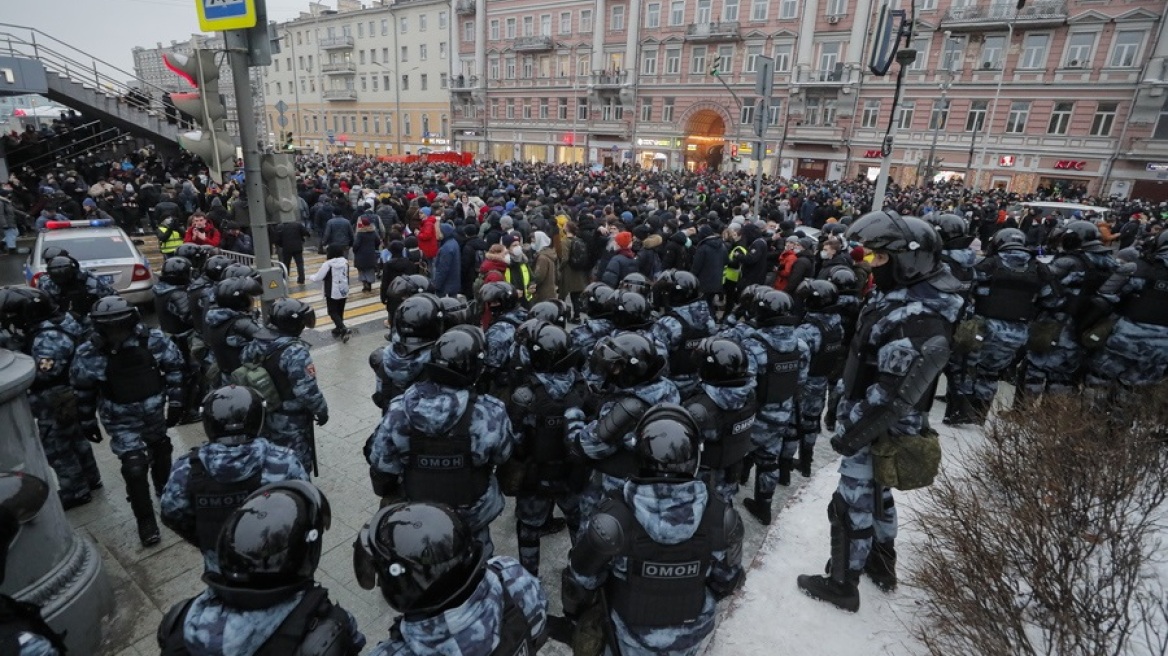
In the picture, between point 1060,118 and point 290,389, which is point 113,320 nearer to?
point 290,389

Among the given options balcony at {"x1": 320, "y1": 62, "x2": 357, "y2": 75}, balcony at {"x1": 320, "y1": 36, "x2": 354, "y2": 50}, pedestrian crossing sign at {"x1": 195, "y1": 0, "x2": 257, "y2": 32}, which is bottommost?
pedestrian crossing sign at {"x1": 195, "y1": 0, "x2": 257, "y2": 32}

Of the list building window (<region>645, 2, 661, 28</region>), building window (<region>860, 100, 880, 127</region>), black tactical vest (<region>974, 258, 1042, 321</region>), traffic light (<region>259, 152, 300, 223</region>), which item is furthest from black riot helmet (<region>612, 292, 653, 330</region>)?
building window (<region>645, 2, 661, 28</region>)

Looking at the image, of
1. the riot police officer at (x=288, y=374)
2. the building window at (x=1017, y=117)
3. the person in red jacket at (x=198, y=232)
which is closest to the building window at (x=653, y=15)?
the building window at (x=1017, y=117)

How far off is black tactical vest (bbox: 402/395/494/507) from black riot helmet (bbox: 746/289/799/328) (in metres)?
2.63

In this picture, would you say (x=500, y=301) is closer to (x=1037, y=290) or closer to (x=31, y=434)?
(x=31, y=434)

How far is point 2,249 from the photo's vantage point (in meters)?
14.4

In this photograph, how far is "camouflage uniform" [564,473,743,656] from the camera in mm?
2414

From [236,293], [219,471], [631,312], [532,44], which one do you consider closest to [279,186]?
[236,293]

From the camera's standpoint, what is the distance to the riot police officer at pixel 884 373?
3.47 meters

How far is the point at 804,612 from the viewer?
12.7 feet

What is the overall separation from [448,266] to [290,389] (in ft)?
15.6

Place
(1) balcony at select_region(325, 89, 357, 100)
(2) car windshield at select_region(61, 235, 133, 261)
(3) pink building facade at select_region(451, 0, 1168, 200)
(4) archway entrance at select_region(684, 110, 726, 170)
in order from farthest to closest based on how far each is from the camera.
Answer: (1) balcony at select_region(325, 89, 357, 100) < (4) archway entrance at select_region(684, 110, 726, 170) < (3) pink building facade at select_region(451, 0, 1168, 200) < (2) car windshield at select_region(61, 235, 133, 261)

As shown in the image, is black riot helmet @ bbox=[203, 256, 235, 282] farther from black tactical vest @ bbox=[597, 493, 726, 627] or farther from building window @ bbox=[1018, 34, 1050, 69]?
building window @ bbox=[1018, 34, 1050, 69]

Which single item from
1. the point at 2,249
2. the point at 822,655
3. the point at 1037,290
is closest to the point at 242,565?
the point at 822,655
